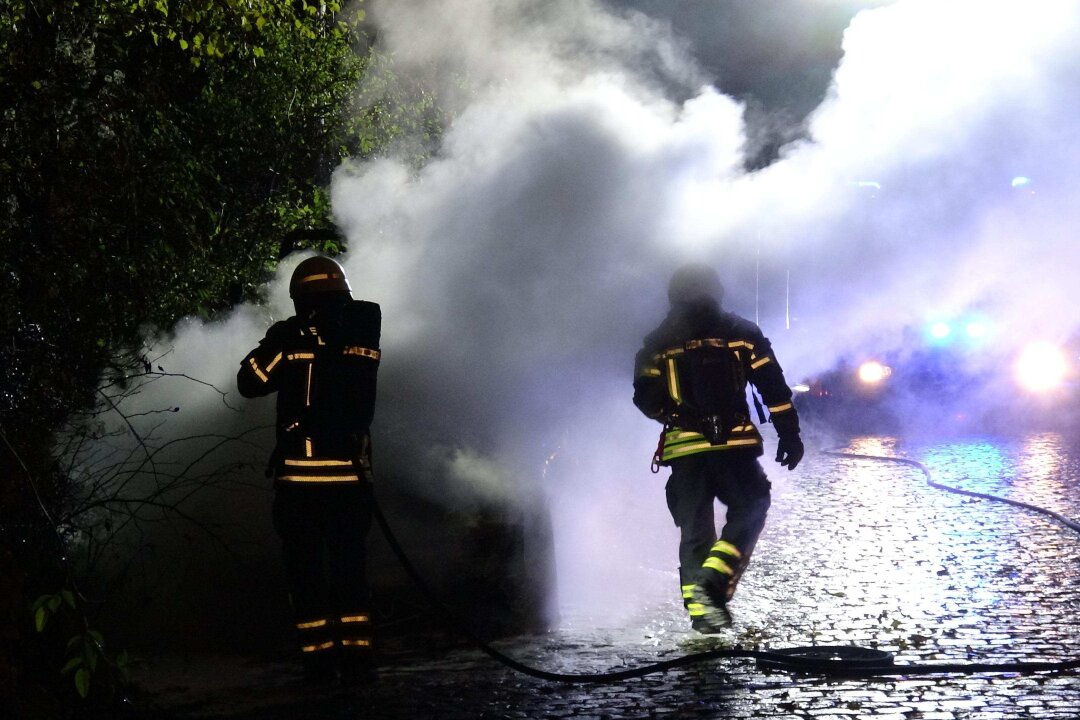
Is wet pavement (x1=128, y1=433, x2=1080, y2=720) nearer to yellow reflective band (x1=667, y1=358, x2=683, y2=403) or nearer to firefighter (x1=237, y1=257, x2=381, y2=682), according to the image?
firefighter (x1=237, y1=257, x2=381, y2=682)

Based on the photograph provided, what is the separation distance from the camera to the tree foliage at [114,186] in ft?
19.6

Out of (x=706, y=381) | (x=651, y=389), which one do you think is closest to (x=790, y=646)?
(x=706, y=381)

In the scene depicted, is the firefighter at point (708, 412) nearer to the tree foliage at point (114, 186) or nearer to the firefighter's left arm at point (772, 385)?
the firefighter's left arm at point (772, 385)

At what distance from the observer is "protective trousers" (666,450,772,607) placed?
6.36 metres

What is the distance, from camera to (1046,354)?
24.3 meters

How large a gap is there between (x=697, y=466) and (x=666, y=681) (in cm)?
168

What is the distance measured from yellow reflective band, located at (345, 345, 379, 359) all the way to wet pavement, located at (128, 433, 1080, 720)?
1407 mm

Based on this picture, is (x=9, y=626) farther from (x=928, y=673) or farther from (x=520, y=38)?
(x=520, y=38)

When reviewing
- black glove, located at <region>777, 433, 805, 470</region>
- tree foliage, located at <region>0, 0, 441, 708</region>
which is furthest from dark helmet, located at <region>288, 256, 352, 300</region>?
black glove, located at <region>777, 433, 805, 470</region>

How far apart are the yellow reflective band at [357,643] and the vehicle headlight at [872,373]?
19289 mm

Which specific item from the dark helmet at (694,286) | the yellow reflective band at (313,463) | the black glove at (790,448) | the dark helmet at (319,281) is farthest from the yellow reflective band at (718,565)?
the dark helmet at (319,281)

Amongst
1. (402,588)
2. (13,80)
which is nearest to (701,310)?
(402,588)

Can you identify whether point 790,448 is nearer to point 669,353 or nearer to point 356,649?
point 669,353

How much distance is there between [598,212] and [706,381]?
1.87m
